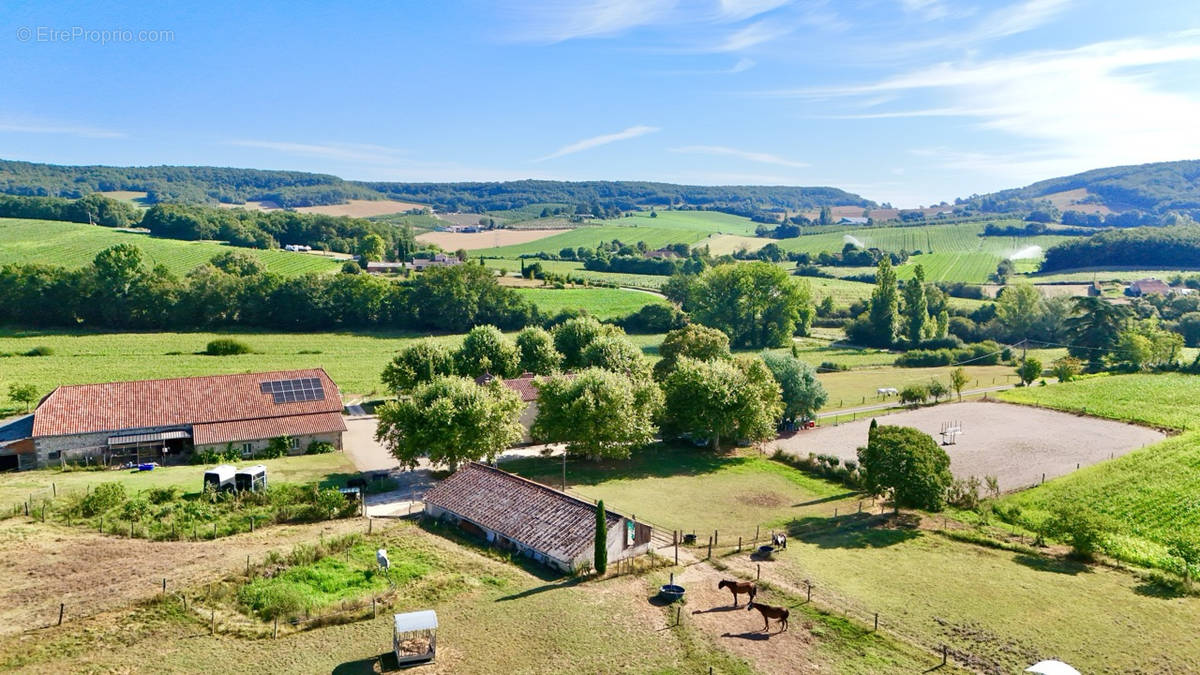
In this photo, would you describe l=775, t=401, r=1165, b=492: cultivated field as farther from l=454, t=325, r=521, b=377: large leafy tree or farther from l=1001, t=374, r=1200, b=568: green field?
l=454, t=325, r=521, b=377: large leafy tree

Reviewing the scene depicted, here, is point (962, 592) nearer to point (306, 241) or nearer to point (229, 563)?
point (229, 563)

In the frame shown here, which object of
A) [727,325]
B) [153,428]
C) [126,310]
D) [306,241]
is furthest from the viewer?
[306,241]

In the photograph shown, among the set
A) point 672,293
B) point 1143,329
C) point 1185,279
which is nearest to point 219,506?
point 672,293

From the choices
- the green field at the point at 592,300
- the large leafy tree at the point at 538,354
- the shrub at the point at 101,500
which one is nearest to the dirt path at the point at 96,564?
the shrub at the point at 101,500

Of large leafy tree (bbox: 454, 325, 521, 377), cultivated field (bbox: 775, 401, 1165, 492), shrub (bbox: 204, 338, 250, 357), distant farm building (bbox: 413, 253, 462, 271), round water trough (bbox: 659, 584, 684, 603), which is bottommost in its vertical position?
cultivated field (bbox: 775, 401, 1165, 492)

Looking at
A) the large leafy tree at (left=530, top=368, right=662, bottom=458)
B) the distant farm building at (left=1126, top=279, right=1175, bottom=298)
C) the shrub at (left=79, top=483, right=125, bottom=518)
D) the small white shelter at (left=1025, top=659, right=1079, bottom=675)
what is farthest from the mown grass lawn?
the distant farm building at (left=1126, top=279, right=1175, bottom=298)

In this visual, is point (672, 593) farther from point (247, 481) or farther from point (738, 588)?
point (247, 481)
